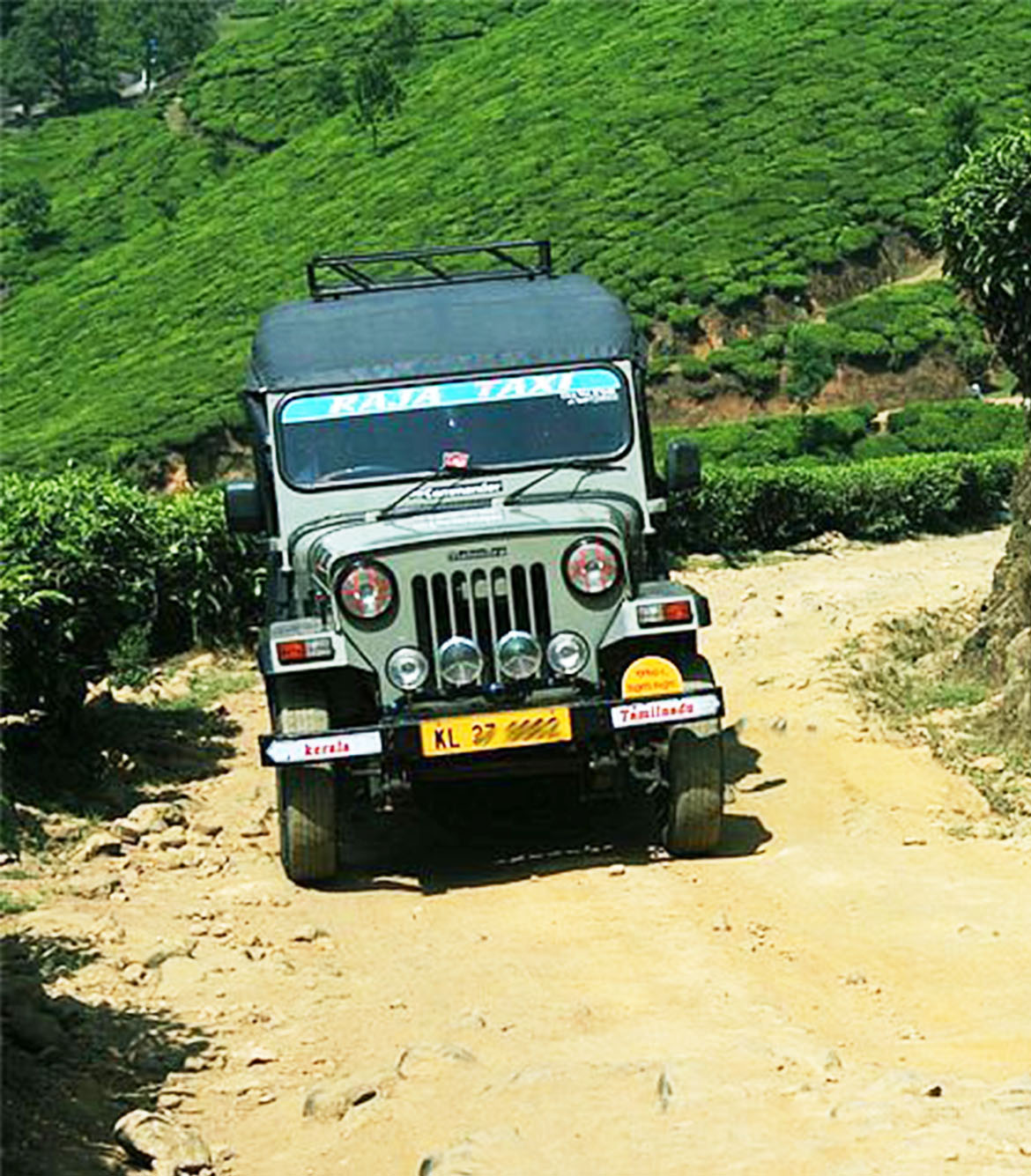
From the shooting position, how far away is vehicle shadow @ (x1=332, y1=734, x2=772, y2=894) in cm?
1028

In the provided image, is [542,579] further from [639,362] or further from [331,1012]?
[331,1012]

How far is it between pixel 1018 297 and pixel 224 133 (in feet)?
268

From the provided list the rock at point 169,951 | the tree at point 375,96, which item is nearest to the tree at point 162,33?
the tree at point 375,96

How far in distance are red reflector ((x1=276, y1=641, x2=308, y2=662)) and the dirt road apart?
1167 millimetres

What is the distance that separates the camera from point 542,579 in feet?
32.2

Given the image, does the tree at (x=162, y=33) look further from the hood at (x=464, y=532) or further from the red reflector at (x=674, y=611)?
the red reflector at (x=674, y=611)

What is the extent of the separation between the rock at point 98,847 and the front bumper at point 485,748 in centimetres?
129

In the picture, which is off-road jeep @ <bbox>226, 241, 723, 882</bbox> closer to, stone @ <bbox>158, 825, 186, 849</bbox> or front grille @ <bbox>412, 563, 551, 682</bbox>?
front grille @ <bbox>412, 563, 551, 682</bbox>

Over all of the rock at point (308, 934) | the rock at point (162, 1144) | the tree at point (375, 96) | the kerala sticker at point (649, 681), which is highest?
the tree at point (375, 96)

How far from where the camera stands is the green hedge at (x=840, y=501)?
82.2ft

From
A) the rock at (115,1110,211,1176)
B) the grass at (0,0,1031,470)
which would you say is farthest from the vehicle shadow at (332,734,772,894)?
the grass at (0,0,1031,470)

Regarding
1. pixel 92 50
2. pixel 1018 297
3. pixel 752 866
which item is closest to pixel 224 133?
pixel 92 50

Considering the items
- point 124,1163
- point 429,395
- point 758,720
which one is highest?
point 429,395

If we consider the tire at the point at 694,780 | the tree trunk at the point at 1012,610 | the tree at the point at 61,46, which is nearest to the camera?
the tire at the point at 694,780
